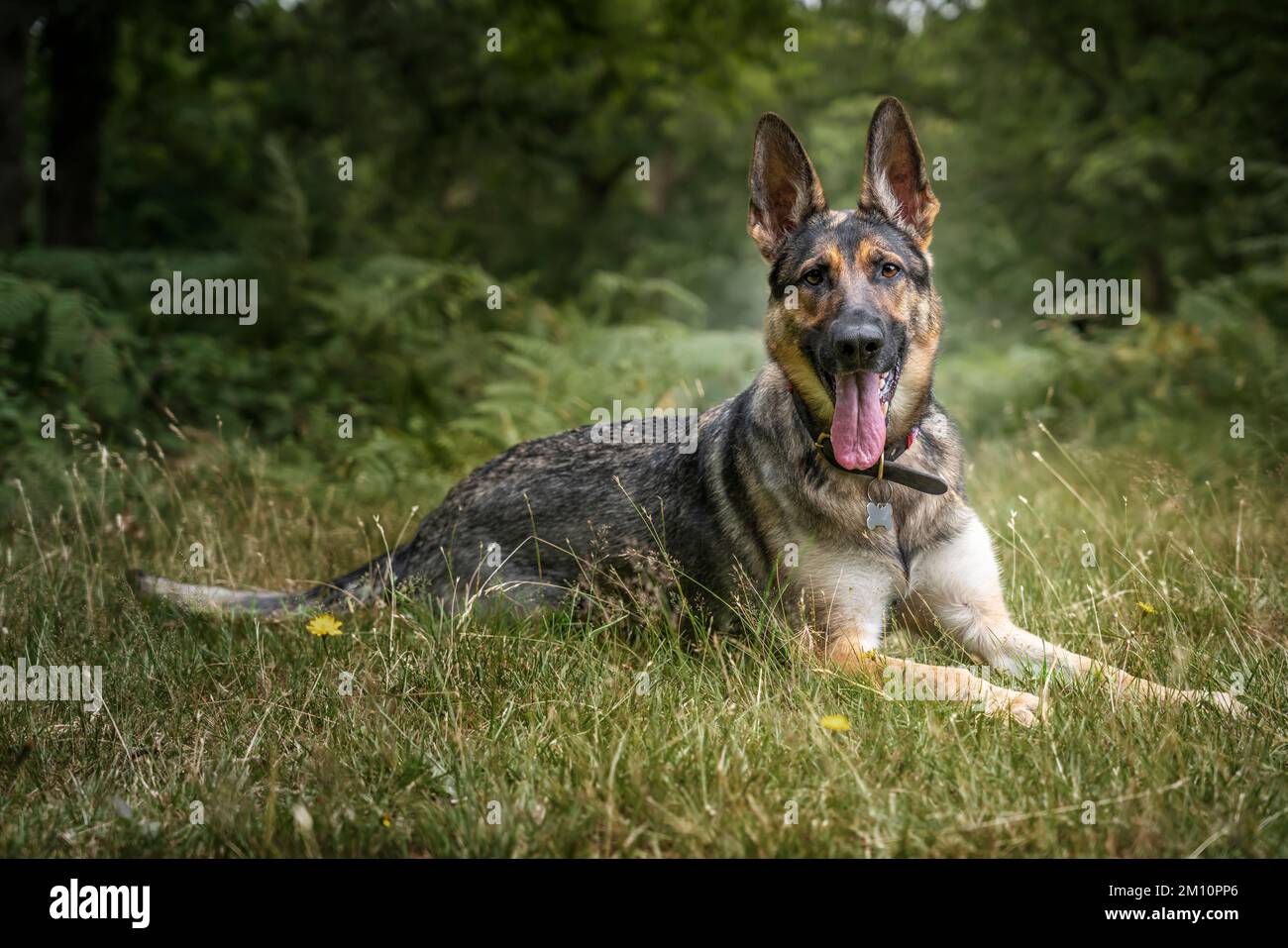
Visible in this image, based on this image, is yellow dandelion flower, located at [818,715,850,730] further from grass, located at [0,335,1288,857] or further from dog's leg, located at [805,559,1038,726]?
dog's leg, located at [805,559,1038,726]

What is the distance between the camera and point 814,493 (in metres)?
3.70

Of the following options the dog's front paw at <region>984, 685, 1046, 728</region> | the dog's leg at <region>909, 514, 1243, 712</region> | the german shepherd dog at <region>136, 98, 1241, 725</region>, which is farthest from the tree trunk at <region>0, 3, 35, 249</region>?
the dog's front paw at <region>984, 685, 1046, 728</region>

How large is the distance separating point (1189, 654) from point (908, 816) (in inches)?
62.4

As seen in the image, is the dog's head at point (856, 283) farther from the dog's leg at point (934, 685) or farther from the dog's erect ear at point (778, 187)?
the dog's leg at point (934, 685)

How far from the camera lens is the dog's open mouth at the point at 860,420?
11.7ft

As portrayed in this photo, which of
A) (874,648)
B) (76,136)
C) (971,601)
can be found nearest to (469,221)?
(76,136)

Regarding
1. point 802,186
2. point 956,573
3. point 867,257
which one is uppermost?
point 802,186

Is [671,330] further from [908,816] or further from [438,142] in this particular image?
[908,816]

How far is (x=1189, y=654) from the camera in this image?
3.35m

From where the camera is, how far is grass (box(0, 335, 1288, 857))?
2375mm

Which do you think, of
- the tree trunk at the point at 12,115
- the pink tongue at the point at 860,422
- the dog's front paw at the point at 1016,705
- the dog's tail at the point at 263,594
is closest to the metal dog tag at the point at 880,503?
the pink tongue at the point at 860,422

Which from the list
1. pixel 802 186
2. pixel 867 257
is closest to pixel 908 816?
pixel 867 257

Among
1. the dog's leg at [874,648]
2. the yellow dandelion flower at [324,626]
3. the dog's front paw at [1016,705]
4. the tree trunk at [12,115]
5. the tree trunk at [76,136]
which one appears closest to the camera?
the dog's front paw at [1016,705]

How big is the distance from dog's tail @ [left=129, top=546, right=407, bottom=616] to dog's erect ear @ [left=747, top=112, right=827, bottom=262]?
82.6 inches
